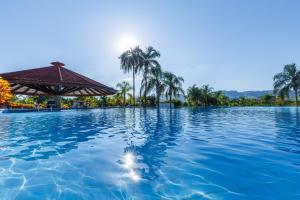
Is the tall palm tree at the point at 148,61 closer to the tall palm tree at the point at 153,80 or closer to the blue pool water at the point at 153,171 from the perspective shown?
the tall palm tree at the point at 153,80

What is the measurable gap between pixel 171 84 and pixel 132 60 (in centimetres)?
755

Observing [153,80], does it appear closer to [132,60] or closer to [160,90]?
[160,90]

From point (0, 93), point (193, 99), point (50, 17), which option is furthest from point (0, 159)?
point (193, 99)

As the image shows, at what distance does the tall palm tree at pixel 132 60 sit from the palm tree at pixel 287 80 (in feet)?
86.5

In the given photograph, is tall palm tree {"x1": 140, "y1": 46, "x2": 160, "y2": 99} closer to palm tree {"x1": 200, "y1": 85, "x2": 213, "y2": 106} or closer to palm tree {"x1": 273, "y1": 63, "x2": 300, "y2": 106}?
palm tree {"x1": 200, "y1": 85, "x2": 213, "y2": 106}

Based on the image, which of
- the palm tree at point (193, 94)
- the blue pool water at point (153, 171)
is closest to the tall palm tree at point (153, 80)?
the palm tree at point (193, 94)

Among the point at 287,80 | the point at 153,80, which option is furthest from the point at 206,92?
the point at 153,80

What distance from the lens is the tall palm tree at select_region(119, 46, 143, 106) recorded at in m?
32.0

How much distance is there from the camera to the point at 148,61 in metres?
32.2

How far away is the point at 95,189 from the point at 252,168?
2.55 m

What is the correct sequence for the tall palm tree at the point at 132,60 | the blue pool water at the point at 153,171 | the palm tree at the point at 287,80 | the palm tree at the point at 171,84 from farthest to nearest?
the palm tree at the point at 287,80 → the palm tree at the point at 171,84 → the tall palm tree at the point at 132,60 → the blue pool water at the point at 153,171

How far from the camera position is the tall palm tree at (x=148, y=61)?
106 feet

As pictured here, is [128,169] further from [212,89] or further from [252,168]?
[212,89]

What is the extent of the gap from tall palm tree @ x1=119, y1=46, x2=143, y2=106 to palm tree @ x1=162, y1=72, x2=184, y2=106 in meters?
4.84
